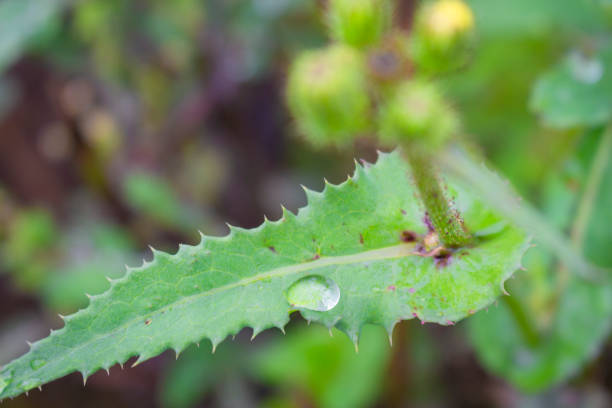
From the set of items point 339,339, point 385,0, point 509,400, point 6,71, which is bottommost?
point 509,400

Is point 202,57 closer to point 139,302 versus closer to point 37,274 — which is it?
point 37,274

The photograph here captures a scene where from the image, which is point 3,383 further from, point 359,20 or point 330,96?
point 359,20

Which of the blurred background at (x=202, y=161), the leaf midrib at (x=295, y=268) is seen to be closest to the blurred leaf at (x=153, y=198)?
the blurred background at (x=202, y=161)

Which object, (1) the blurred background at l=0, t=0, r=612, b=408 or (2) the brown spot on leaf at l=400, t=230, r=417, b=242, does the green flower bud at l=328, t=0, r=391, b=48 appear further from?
(1) the blurred background at l=0, t=0, r=612, b=408

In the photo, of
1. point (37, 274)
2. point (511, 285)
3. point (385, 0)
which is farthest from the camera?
point (37, 274)

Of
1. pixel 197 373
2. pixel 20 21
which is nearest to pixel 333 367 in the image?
pixel 197 373

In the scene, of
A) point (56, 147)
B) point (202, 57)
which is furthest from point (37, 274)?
point (202, 57)
